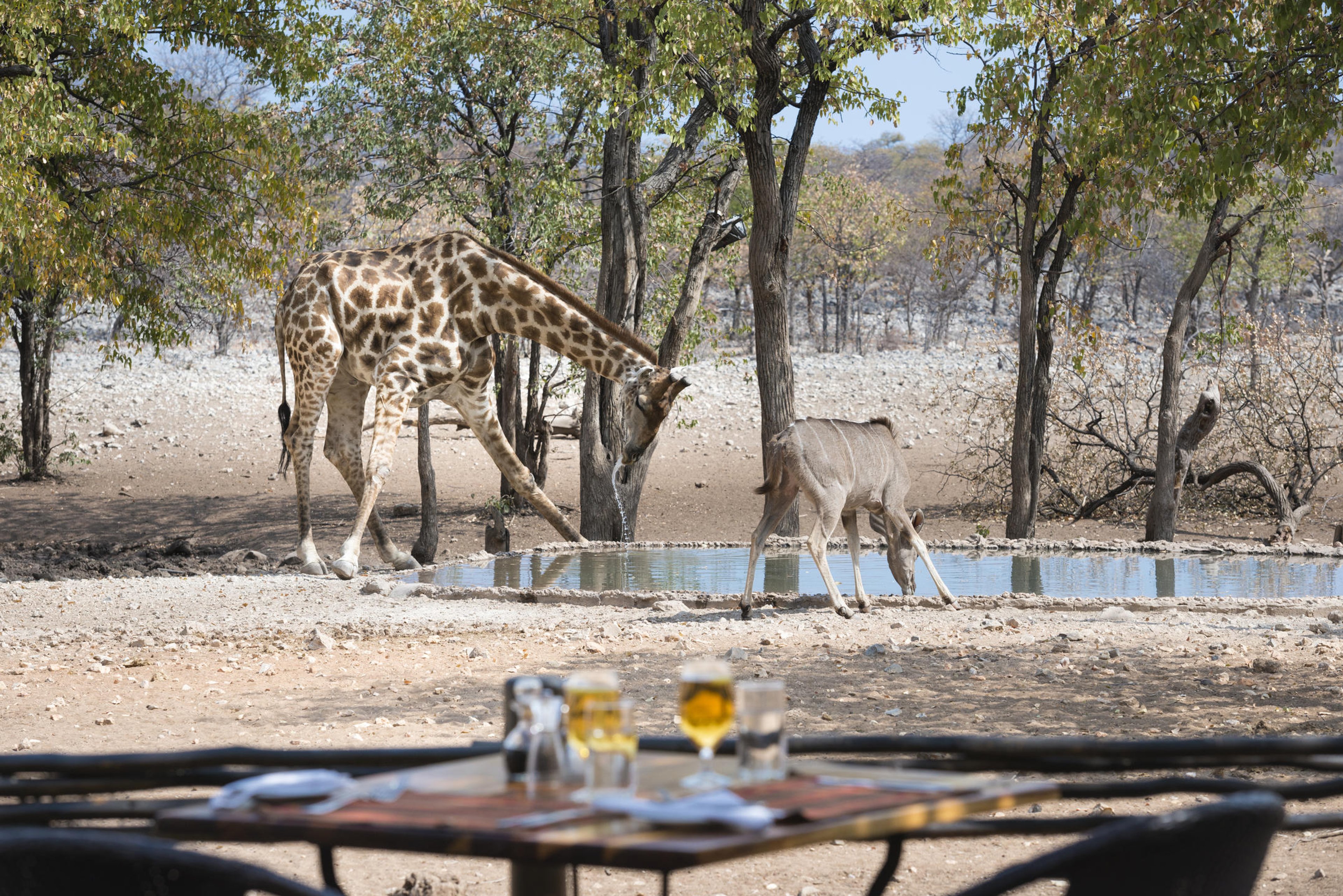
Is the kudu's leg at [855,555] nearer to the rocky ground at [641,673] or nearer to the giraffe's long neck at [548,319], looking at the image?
the rocky ground at [641,673]

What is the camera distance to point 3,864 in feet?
5.79

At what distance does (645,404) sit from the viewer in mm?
10969

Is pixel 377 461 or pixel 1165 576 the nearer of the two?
pixel 377 461

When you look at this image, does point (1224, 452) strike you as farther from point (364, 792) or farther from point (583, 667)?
point (364, 792)

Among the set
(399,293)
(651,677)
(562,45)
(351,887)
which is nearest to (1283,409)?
(562,45)

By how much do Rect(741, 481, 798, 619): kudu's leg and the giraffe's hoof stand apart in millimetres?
3735

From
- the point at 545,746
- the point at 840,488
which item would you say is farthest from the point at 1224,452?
the point at 545,746

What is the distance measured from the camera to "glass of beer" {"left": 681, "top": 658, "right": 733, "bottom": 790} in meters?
1.97

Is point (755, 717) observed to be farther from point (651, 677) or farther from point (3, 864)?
point (651, 677)

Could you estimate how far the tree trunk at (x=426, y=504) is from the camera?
575 inches

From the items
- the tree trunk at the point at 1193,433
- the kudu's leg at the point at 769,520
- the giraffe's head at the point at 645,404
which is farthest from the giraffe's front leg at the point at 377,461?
the tree trunk at the point at 1193,433

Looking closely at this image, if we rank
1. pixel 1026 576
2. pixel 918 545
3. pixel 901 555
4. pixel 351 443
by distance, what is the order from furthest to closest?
pixel 351 443
pixel 1026 576
pixel 901 555
pixel 918 545

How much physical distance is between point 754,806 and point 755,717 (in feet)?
0.85

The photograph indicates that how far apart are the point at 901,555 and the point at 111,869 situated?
8.65m
